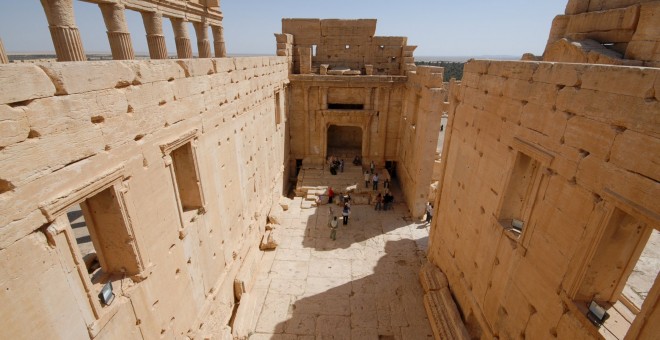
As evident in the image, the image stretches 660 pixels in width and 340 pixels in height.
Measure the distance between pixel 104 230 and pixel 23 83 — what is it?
200 cm

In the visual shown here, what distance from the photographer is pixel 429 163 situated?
11.1m

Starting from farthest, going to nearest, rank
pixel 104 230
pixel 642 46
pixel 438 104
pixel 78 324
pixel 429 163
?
pixel 429 163 < pixel 438 104 < pixel 642 46 < pixel 104 230 < pixel 78 324

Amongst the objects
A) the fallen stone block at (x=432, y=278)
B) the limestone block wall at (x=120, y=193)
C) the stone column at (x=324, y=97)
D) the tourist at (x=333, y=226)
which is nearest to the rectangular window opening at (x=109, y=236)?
the limestone block wall at (x=120, y=193)

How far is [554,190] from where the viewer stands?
12.8 feet

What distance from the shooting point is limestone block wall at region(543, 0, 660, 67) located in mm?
5656

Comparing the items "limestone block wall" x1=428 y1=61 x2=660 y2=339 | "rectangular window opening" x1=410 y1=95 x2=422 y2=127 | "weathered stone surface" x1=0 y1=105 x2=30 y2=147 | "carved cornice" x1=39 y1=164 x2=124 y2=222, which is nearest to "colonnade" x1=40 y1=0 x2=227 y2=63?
"carved cornice" x1=39 y1=164 x2=124 y2=222

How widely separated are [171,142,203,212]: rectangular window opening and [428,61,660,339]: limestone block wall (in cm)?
534

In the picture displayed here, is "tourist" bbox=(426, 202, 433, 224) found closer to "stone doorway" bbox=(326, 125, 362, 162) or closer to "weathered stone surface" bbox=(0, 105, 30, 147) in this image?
"stone doorway" bbox=(326, 125, 362, 162)

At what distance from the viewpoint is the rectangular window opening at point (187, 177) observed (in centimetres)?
545

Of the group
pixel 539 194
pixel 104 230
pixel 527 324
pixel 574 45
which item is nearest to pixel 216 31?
pixel 104 230

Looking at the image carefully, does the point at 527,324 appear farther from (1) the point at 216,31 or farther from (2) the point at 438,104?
(1) the point at 216,31

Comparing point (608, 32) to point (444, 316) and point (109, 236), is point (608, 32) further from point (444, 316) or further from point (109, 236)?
point (109, 236)

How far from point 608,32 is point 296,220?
10101mm

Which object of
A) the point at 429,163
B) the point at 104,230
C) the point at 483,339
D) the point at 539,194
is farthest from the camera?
the point at 429,163
